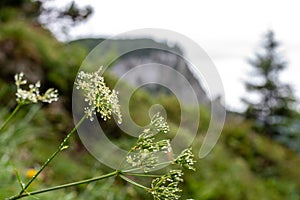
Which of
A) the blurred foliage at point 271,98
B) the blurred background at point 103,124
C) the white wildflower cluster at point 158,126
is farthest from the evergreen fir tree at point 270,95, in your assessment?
the white wildflower cluster at point 158,126

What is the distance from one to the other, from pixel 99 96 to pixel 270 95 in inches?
586

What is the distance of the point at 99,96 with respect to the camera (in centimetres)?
50

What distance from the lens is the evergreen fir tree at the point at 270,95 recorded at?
13781 millimetres

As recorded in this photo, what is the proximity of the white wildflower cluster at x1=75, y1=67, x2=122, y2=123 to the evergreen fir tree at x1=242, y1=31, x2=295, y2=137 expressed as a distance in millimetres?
12859

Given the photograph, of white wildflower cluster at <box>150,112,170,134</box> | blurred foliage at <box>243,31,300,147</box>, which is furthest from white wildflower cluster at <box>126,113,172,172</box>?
blurred foliage at <box>243,31,300,147</box>

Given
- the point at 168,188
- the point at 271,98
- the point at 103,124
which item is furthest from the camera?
the point at 271,98

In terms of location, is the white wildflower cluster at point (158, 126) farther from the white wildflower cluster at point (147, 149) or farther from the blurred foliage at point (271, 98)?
the blurred foliage at point (271, 98)

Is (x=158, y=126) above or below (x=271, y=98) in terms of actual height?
below

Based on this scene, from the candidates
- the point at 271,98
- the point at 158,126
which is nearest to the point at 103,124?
the point at 158,126

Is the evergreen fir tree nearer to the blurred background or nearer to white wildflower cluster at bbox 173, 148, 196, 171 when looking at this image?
the blurred background

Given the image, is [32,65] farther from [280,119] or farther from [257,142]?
[280,119]

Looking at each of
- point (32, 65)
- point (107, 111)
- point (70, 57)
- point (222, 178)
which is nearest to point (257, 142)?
point (222, 178)

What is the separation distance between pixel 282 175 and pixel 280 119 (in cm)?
541

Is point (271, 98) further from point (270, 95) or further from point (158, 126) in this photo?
point (158, 126)
